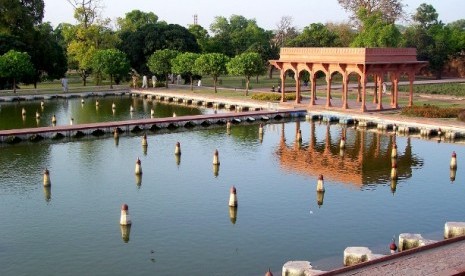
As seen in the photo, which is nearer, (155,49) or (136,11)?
(155,49)

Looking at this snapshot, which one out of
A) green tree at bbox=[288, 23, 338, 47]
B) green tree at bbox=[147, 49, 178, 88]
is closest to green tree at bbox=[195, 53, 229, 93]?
green tree at bbox=[147, 49, 178, 88]

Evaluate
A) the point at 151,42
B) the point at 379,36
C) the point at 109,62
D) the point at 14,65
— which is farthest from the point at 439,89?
the point at 14,65

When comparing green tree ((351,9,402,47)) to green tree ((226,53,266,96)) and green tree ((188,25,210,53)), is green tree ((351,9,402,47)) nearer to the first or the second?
green tree ((226,53,266,96))

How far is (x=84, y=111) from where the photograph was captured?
57844mm

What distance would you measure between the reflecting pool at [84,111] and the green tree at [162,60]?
261 inches

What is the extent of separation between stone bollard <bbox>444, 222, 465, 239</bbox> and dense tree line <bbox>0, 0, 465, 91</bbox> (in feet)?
153

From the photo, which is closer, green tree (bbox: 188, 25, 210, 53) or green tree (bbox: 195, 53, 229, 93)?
green tree (bbox: 195, 53, 229, 93)

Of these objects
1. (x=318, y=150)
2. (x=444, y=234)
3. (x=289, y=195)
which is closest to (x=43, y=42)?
(x=318, y=150)

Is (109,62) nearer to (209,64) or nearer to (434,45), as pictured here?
(209,64)

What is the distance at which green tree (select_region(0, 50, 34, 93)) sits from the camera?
219 ft

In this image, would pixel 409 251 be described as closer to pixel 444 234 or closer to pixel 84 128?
pixel 444 234

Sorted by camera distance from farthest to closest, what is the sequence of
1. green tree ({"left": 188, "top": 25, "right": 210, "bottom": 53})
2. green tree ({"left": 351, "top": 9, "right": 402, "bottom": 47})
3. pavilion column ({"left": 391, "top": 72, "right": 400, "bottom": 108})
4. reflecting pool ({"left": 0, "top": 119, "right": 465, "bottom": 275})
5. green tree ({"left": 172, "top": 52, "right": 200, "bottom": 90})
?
1. green tree ({"left": 188, "top": 25, "right": 210, "bottom": 53})
2. green tree ({"left": 351, "top": 9, "right": 402, "bottom": 47})
3. green tree ({"left": 172, "top": 52, "right": 200, "bottom": 90})
4. pavilion column ({"left": 391, "top": 72, "right": 400, "bottom": 108})
5. reflecting pool ({"left": 0, "top": 119, "right": 465, "bottom": 275})

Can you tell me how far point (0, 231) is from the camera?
2231 cm

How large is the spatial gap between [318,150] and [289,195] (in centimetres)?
1157
